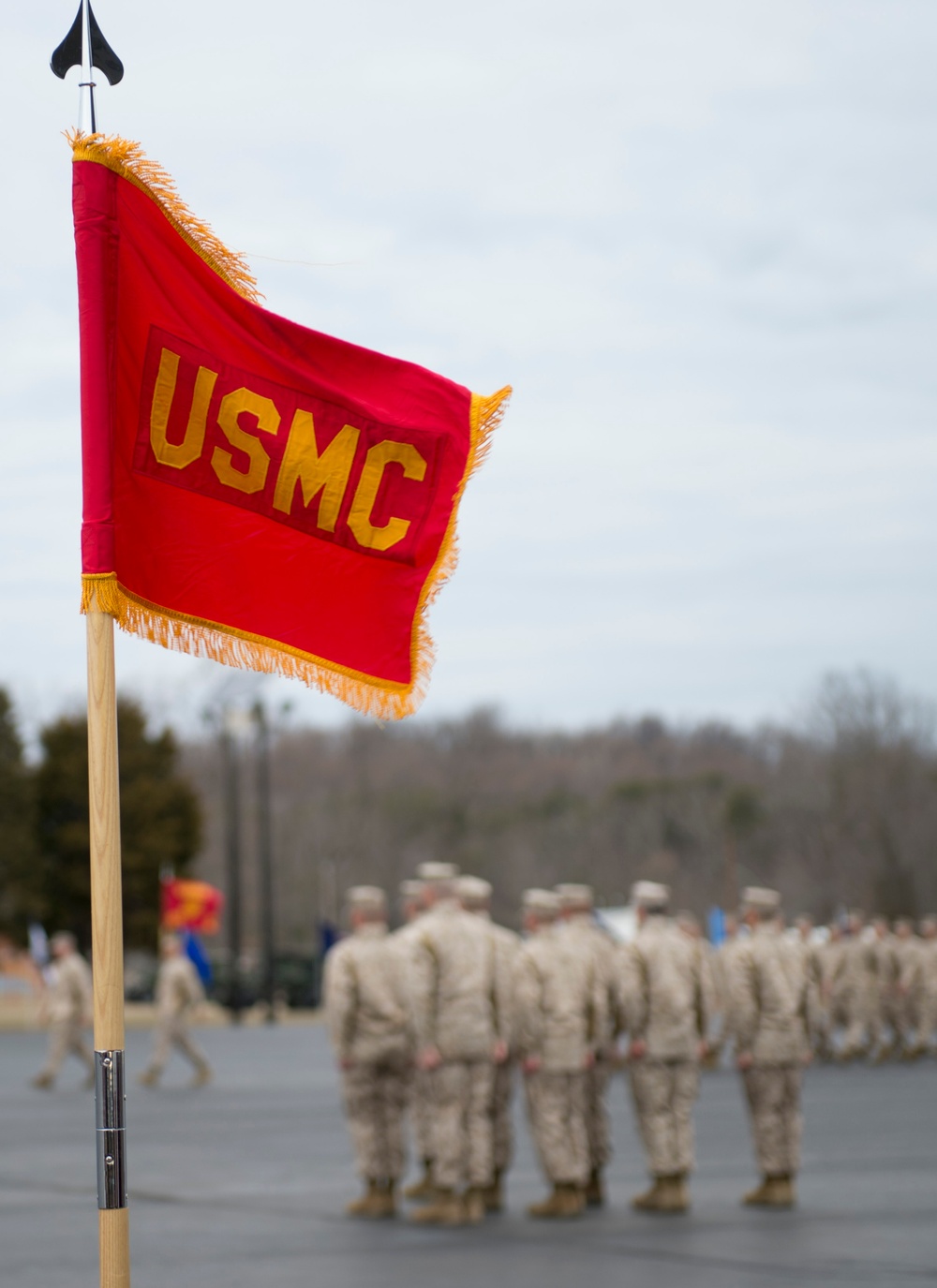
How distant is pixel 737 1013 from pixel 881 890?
65.5 m

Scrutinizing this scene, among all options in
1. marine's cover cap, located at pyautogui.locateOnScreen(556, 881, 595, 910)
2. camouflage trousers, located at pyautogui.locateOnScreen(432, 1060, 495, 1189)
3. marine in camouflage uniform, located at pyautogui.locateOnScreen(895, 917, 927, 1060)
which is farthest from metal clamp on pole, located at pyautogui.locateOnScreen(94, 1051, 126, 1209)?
marine in camouflage uniform, located at pyautogui.locateOnScreen(895, 917, 927, 1060)

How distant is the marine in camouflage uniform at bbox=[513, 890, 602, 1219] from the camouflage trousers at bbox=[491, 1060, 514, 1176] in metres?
0.35

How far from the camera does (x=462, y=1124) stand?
38.2 ft

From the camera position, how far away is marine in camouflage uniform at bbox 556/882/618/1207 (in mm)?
12586

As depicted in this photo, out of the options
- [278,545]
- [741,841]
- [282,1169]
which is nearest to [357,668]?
[278,545]

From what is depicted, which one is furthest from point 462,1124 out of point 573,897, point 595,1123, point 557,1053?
point 573,897

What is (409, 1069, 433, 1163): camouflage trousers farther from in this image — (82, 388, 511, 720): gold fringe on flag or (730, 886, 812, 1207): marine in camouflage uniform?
(82, 388, 511, 720): gold fringe on flag

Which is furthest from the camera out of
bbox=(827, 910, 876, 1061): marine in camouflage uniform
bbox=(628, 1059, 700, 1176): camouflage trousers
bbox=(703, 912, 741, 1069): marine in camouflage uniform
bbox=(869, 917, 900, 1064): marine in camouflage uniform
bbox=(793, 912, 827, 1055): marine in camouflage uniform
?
bbox=(869, 917, 900, 1064): marine in camouflage uniform

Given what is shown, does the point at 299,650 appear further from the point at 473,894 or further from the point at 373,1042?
the point at 473,894

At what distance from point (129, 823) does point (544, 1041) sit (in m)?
46.6

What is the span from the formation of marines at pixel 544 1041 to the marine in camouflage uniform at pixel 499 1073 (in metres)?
0.01

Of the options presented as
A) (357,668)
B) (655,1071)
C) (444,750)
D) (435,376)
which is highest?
(444,750)

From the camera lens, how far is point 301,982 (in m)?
53.8

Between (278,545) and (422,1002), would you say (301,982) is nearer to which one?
(422,1002)
